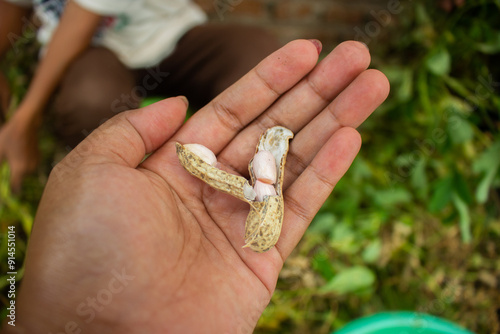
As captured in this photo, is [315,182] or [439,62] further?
[439,62]

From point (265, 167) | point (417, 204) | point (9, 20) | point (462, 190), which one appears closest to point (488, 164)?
point (462, 190)

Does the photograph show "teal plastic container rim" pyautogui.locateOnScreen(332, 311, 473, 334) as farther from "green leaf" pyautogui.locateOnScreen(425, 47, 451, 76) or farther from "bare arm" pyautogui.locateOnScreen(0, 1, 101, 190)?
"bare arm" pyautogui.locateOnScreen(0, 1, 101, 190)

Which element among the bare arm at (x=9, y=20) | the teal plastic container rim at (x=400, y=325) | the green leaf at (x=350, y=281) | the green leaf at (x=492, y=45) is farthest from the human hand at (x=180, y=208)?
the bare arm at (x=9, y=20)

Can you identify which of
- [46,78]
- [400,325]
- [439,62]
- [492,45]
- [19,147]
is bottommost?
[19,147]

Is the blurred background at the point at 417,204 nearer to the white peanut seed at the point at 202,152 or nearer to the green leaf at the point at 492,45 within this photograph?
the green leaf at the point at 492,45

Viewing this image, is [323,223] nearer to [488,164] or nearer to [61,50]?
[488,164]

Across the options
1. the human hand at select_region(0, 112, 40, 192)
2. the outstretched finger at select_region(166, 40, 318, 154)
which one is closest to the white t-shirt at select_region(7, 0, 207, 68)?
the human hand at select_region(0, 112, 40, 192)
